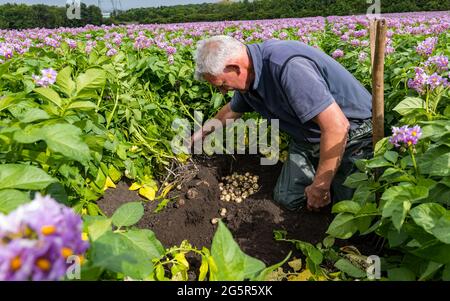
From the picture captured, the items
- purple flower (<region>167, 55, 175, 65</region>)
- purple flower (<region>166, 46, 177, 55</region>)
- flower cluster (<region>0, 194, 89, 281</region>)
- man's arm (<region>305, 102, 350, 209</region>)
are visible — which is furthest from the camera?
purple flower (<region>166, 46, 177, 55</region>)

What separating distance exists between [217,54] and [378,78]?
811mm

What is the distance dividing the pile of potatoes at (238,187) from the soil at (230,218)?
0.04 m

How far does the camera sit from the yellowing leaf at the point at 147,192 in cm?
279

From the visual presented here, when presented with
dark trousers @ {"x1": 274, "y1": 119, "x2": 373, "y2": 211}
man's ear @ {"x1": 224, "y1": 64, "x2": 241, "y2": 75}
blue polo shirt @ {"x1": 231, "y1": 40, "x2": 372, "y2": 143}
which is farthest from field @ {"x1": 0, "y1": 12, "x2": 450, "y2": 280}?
man's ear @ {"x1": 224, "y1": 64, "x2": 241, "y2": 75}

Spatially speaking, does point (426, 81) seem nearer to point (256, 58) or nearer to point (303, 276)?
point (256, 58)

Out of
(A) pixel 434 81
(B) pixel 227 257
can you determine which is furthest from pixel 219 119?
(B) pixel 227 257

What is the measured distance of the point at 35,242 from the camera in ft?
1.92

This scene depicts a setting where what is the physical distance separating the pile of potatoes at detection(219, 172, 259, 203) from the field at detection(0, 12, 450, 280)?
0.20ft

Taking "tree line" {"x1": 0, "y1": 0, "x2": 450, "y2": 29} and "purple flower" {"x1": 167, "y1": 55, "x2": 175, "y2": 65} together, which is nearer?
"purple flower" {"x1": 167, "y1": 55, "x2": 175, "y2": 65}

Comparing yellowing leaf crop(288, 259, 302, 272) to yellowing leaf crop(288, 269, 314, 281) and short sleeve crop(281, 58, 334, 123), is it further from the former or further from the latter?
short sleeve crop(281, 58, 334, 123)

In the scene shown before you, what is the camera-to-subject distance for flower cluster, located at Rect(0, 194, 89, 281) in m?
0.58
